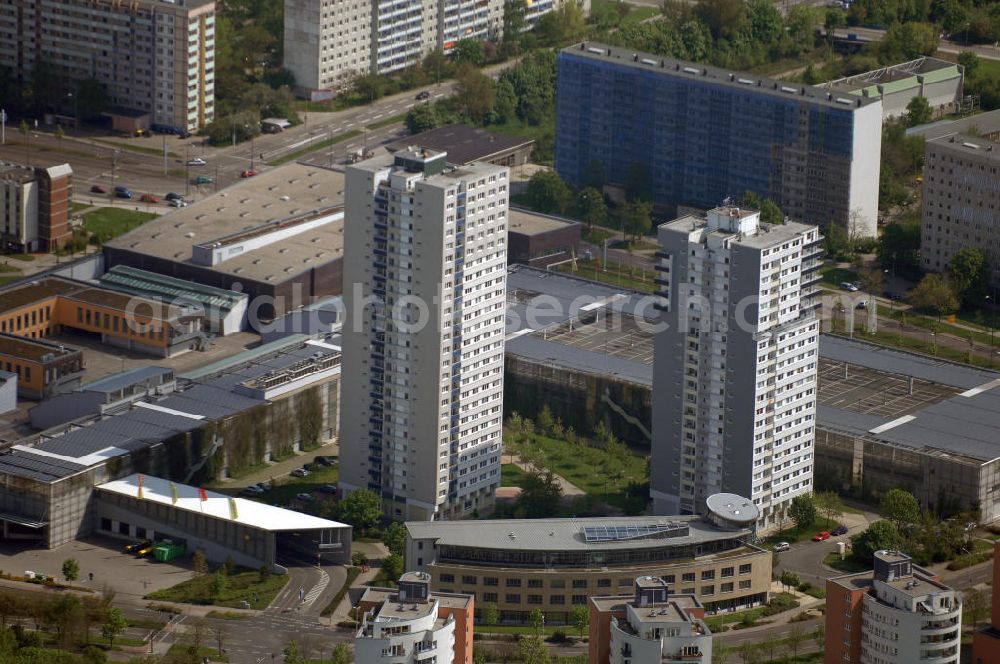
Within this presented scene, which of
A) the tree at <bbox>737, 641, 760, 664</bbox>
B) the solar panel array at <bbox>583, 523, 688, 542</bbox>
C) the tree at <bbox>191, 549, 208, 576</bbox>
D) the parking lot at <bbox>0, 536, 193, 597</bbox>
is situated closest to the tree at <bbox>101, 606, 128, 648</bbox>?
the parking lot at <bbox>0, 536, 193, 597</bbox>

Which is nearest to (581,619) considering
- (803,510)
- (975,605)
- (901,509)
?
(803,510)

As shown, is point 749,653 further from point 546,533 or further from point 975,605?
point 546,533

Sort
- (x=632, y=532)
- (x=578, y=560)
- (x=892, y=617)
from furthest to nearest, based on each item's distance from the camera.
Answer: (x=632, y=532), (x=578, y=560), (x=892, y=617)

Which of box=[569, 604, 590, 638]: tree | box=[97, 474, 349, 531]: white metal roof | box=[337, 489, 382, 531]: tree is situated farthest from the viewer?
box=[337, 489, 382, 531]: tree

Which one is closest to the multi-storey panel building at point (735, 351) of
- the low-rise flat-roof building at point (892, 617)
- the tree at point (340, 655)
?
the low-rise flat-roof building at point (892, 617)

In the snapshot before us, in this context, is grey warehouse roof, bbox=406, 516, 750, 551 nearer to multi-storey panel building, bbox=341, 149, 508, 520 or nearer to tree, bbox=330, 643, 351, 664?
multi-storey panel building, bbox=341, 149, 508, 520

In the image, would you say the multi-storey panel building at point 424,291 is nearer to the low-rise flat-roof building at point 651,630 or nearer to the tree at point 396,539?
the tree at point 396,539

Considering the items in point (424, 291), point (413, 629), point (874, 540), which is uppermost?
point (424, 291)
